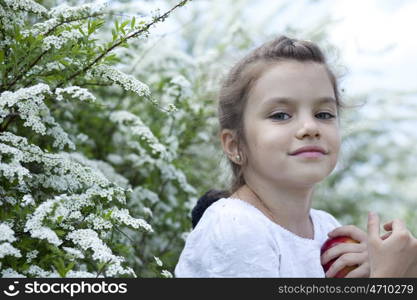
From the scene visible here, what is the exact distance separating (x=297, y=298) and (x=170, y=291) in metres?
0.40

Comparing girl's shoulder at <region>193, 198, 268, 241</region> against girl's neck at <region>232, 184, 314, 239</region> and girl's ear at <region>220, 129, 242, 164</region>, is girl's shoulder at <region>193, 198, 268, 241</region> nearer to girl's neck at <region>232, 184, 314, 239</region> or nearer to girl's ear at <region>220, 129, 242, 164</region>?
girl's neck at <region>232, 184, 314, 239</region>

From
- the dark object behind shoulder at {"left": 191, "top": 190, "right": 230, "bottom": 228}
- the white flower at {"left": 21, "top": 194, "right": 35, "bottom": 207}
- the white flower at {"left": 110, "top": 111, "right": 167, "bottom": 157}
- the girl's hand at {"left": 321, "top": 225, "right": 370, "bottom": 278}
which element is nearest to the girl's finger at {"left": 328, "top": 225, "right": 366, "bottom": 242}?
the girl's hand at {"left": 321, "top": 225, "right": 370, "bottom": 278}

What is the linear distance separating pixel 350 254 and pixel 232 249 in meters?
0.45

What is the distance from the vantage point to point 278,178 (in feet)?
6.75

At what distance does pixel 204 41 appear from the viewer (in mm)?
5059

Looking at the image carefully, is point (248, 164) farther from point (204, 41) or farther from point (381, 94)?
point (381, 94)

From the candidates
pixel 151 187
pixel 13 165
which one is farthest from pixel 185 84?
pixel 13 165

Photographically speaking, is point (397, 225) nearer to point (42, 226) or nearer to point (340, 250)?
point (340, 250)

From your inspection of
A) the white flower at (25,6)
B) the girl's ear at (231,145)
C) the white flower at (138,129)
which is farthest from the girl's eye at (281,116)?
the white flower at (25,6)

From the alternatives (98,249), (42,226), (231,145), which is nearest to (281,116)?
(231,145)

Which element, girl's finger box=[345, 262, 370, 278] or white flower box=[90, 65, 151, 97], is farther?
white flower box=[90, 65, 151, 97]

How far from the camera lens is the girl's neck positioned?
6.97 feet

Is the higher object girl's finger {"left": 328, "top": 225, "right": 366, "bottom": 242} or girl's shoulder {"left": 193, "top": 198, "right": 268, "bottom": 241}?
girl's finger {"left": 328, "top": 225, "right": 366, "bottom": 242}

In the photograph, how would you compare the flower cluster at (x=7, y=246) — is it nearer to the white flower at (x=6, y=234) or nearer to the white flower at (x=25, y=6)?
the white flower at (x=6, y=234)
